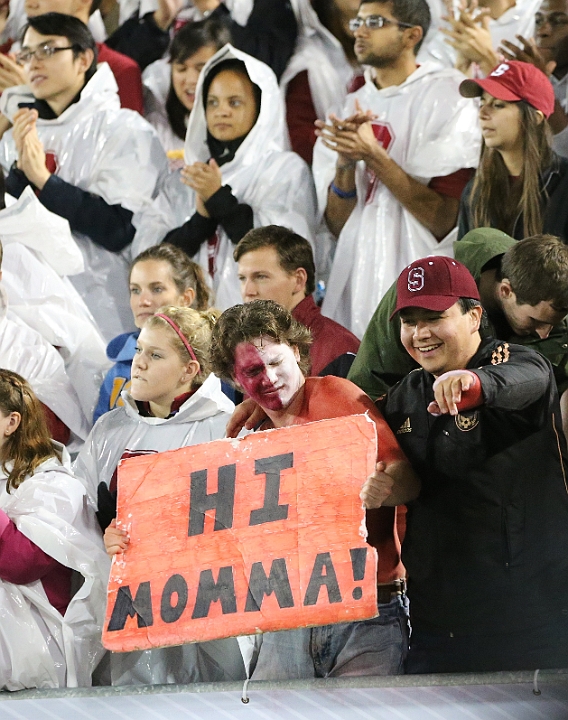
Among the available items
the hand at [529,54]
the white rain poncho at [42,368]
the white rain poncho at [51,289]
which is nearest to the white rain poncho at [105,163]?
the white rain poncho at [51,289]

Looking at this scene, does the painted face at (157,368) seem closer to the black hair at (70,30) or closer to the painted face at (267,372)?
the painted face at (267,372)

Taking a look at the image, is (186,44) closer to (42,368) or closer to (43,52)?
(43,52)

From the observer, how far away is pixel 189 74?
475cm

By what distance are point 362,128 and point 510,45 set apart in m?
0.64

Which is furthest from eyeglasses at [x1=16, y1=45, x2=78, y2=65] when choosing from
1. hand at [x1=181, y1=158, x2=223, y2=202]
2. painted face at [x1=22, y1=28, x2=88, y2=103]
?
hand at [x1=181, y1=158, x2=223, y2=202]

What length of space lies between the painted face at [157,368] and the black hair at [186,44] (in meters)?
1.78

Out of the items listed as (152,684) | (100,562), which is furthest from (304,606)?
(100,562)

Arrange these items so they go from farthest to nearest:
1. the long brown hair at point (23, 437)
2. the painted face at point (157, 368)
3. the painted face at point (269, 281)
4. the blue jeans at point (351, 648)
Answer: the painted face at point (269, 281) < the painted face at point (157, 368) < the long brown hair at point (23, 437) < the blue jeans at point (351, 648)

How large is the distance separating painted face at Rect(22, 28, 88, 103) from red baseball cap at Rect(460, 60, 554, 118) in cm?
172

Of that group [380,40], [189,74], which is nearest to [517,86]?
[380,40]

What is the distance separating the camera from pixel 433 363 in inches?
99.1

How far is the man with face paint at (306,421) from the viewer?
2.57 m

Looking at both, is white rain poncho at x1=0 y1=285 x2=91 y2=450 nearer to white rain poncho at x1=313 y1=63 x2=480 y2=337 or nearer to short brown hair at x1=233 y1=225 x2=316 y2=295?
short brown hair at x1=233 y1=225 x2=316 y2=295

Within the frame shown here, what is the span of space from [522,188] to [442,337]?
1382 millimetres
